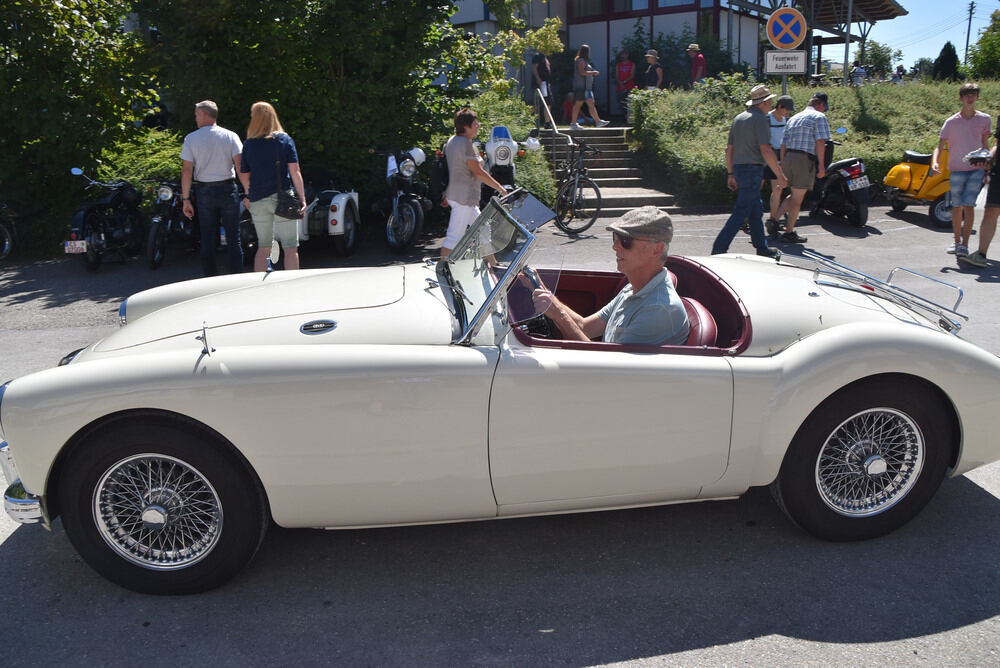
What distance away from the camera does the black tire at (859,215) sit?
1121cm

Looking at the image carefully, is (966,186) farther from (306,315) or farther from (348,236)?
(306,315)

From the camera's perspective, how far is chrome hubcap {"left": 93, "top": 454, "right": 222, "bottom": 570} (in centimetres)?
301

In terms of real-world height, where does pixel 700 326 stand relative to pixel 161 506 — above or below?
above

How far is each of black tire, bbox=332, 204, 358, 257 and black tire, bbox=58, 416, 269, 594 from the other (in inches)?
270

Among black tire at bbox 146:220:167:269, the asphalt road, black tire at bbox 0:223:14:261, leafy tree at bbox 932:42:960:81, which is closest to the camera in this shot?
the asphalt road

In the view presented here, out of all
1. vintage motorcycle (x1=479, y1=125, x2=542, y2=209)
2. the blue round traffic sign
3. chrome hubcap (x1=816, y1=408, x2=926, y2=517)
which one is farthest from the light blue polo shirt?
the blue round traffic sign

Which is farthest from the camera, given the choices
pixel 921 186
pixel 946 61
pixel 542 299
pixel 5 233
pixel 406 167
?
pixel 946 61

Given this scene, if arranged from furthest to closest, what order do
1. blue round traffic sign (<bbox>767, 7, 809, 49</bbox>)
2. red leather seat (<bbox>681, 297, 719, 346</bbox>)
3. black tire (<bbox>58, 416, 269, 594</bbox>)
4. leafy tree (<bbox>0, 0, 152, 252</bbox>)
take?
blue round traffic sign (<bbox>767, 7, 809, 49</bbox>) → leafy tree (<bbox>0, 0, 152, 252</bbox>) → red leather seat (<bbox>681, 297, 719, 346</bbox>) → black tire (<bbox>58, 416, 269, 594</bbox>)

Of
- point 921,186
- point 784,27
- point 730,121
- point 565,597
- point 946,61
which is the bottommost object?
point 565,597

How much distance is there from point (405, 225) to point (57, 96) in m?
4.67

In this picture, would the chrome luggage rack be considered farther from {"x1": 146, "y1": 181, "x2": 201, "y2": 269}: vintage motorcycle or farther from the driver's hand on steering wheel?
{"x1": 146, "y1": 181, "x2": 201, "y2": 269}: vintage motorcycle

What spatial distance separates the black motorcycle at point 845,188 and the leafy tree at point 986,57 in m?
14.2

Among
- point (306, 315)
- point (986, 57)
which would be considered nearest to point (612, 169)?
point (306, 315)

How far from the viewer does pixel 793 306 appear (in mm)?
3547
